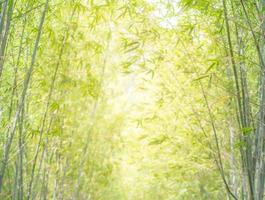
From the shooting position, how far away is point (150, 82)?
18.6 ft

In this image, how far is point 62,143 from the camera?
18.9 ft

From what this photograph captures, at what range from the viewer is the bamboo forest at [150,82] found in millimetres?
3227

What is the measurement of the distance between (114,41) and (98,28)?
3.32ft

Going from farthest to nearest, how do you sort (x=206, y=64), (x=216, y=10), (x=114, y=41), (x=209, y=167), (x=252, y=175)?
(x=114, y=41)
(x=209, y=167)
(x=206, y=64)
(x=216, y=10)
(x=252, y=175)

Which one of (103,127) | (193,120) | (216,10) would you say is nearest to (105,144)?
(103,127)

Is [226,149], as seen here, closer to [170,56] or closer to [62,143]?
[170,56]

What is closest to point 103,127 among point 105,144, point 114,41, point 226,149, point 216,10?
point 105,144

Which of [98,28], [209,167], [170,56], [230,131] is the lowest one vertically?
[209,167]

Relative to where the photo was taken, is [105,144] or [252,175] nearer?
[252,175]

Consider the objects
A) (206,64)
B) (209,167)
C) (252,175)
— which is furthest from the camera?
(209,167)

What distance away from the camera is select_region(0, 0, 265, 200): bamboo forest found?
10.6 feet

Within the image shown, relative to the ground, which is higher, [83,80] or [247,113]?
[83,80]

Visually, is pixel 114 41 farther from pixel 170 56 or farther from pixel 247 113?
pixel 247 113

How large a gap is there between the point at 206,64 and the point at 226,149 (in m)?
1.27
